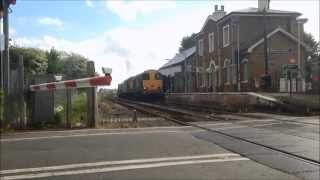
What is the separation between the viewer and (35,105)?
19031 millimetres

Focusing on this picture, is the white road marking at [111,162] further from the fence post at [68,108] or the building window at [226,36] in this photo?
the building window at [226,36]

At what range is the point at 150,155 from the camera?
12.3 m

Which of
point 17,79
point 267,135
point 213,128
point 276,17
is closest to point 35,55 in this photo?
point 17,79

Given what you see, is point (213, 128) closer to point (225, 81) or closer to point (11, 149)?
point (11, 149)

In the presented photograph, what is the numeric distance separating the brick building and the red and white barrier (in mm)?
27832

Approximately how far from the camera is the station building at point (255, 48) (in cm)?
4753

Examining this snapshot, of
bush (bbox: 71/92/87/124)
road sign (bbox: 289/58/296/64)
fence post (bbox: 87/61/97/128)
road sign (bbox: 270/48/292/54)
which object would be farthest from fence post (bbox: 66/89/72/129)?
road sign (bbox: 270/48/292/54)

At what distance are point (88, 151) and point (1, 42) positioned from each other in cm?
662

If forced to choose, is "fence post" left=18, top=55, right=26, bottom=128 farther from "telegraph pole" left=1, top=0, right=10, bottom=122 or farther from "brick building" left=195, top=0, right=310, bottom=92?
"brick building" left=195, top=0, right=310, bottom=92

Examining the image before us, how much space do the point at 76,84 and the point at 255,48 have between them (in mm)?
33470

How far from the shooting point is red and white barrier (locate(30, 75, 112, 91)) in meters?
15.6

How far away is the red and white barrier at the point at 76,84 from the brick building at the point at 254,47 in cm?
2783

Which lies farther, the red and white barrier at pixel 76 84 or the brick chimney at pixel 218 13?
the brick chimney at pixel 218 13

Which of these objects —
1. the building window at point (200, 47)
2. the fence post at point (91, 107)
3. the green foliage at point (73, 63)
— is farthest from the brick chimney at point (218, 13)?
the fence post at point (91, 107)
